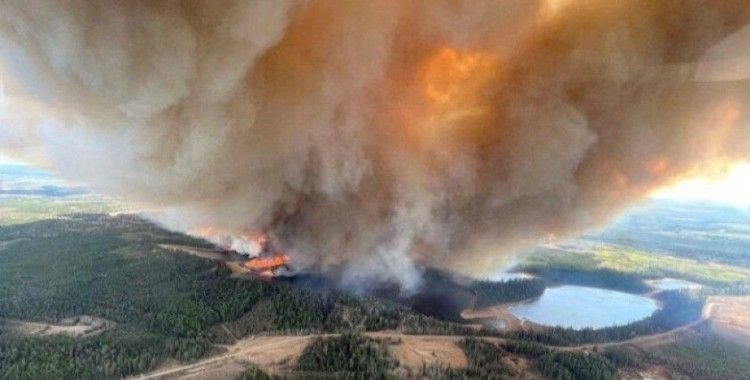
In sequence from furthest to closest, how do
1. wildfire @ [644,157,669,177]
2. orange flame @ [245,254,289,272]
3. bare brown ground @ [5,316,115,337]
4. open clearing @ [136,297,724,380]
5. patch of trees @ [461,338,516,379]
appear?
orange flame @ [245,254,289,272] → bare brown ground @ [5,316,115,337] → patch of trees @ [461,338,516,379] → open clearing @ [136,297,724,380] → wildfire @ [644,157,669,177]

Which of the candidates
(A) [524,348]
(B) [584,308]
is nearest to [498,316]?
(A) [524,348]

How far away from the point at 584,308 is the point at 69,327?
24630 mm

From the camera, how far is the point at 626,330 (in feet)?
86.3

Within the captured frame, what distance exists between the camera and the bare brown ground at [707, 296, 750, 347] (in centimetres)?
2592

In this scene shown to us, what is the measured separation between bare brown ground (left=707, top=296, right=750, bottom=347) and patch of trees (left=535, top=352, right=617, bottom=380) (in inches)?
321

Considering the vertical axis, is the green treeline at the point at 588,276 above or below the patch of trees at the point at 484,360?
above

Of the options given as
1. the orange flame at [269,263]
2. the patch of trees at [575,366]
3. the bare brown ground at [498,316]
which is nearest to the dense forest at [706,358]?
the patch of trees at [575,366]

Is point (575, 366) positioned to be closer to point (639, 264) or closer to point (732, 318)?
point (732, 318)

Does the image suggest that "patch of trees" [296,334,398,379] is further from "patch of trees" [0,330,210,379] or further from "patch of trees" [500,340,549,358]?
"patch of trees" [500,340,549,358]

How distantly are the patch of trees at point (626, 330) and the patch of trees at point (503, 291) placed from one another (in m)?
4.47

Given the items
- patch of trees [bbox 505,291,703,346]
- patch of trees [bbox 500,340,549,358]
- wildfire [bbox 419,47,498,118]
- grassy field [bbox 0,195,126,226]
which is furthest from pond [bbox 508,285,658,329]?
grassy field [bbox 0,195,126,226]

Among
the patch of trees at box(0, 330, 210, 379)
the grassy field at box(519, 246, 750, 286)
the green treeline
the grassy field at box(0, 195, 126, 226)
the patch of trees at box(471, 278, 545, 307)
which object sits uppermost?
the grassy field at box(0, 195, 126, 226)

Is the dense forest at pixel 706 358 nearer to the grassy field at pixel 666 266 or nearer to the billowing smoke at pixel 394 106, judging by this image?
the billowing smoke at pixel 394 106

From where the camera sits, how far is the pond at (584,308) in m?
28.2
